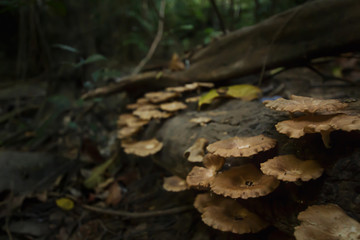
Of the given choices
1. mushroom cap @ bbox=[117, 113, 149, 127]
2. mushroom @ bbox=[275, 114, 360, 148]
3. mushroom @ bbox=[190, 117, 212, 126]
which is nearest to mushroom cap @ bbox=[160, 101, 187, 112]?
mushroom cap @ bbox=[117, 113, 149, 127]

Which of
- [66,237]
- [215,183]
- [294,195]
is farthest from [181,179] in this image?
[66,237]

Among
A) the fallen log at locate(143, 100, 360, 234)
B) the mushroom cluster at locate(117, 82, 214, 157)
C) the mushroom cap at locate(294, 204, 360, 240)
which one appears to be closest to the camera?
the mushroom cap at locate(294, 204, 360, 240)

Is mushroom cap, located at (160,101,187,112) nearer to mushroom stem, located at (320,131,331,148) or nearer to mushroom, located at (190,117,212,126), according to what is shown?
mushroom, located at (190,117,212,126)

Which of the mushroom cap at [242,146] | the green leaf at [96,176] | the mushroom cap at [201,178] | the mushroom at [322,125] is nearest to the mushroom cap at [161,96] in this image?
the green leaf at [96,176]

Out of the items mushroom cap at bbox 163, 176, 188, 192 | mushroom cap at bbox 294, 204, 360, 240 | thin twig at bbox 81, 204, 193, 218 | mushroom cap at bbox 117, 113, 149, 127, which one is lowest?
thin twig at bbox 81, 204, 193, 218

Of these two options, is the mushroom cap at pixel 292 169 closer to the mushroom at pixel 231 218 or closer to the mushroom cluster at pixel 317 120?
the mushroom cluster at pixel 317 120

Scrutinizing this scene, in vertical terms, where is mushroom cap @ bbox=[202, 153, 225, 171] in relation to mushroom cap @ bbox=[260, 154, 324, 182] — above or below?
below

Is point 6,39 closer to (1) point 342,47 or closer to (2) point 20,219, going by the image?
(2) point 20,219

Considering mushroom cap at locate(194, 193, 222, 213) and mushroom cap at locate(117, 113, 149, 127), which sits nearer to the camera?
mushroom cap at locate(194, 193, 222, 213)
